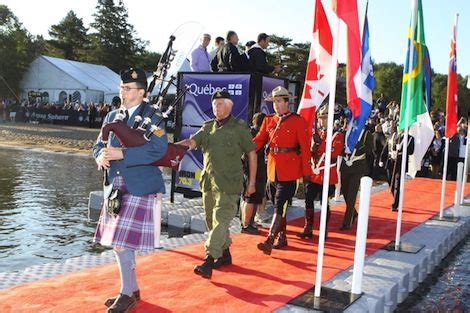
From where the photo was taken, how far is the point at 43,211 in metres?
9.50

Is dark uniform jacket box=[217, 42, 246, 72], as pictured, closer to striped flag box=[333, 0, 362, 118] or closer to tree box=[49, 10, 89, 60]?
striped flag box=[333, 0, 362, 118]

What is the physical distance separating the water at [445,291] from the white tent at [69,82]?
125 ft

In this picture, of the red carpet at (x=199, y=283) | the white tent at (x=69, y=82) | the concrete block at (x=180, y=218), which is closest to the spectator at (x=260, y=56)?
the concrete block at (x=180, y=218)

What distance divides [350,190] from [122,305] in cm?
509

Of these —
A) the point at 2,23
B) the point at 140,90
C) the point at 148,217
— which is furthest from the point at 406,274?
the point at 2,23

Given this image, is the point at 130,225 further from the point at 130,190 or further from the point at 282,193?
the point at 282,193

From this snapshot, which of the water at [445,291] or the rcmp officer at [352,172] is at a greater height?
the rcmp officer at [352,172]

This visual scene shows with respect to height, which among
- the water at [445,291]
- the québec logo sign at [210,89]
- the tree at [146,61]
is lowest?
the water at [445,291]

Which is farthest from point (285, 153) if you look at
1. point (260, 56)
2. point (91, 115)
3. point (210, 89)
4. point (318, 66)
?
point (91, 115)

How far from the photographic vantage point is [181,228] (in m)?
8.70

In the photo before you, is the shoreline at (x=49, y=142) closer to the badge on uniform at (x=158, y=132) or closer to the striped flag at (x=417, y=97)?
the striped flag at (x=417, y=97)

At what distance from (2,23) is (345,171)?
183 feet

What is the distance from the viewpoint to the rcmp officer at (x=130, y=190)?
13.5ft

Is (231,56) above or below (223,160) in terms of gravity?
above
